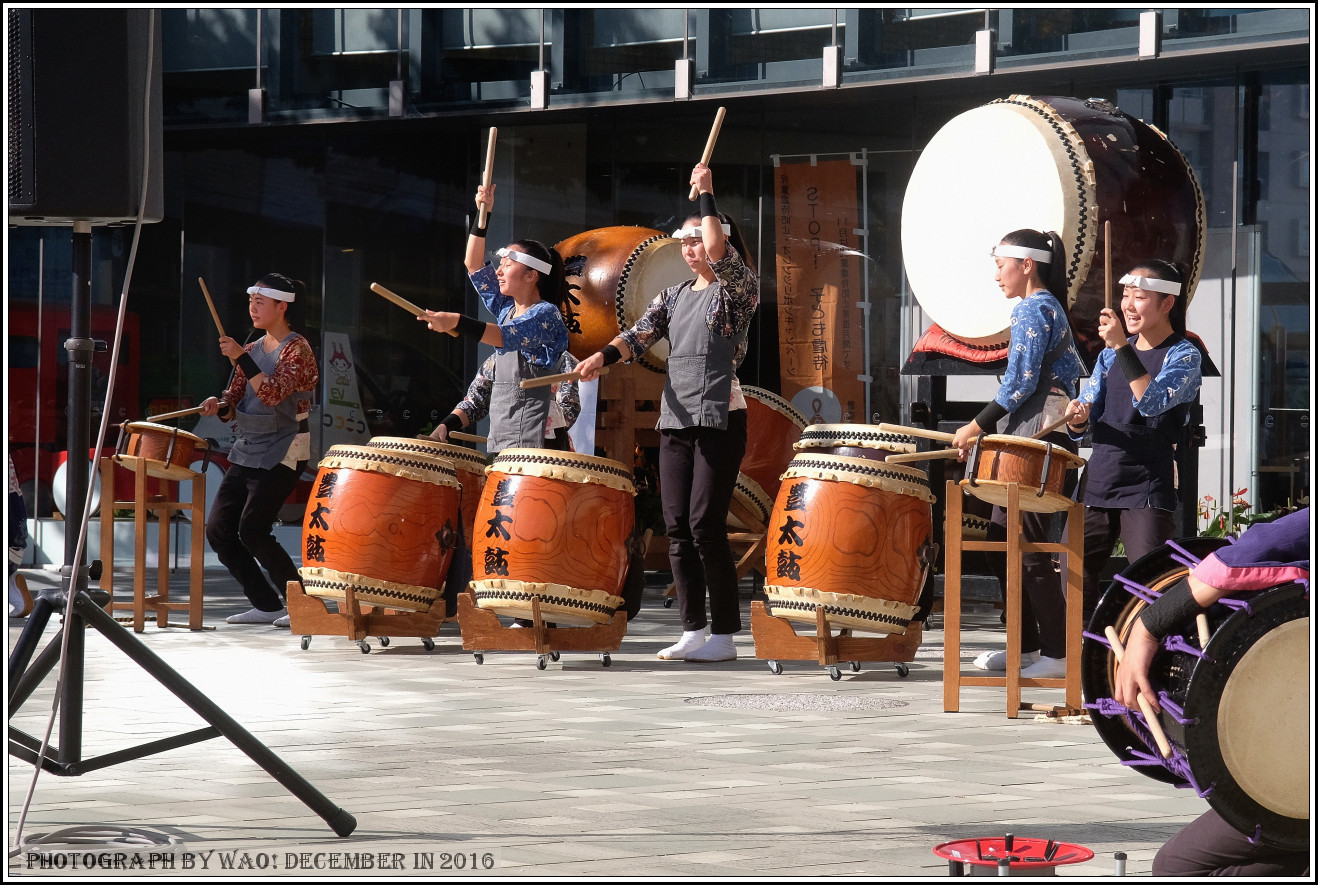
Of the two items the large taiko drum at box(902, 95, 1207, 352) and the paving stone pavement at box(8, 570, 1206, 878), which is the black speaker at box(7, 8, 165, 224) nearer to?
the paving stone pavement at box(8, 570, 1206, 878)

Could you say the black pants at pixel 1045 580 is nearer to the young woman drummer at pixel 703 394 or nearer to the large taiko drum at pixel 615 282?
the young woman drummer at pixel 703 394

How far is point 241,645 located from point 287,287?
1588mm

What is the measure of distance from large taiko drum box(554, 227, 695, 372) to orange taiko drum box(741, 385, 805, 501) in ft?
2.02

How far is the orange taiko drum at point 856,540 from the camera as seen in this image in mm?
5617

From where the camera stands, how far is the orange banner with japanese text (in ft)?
33.9

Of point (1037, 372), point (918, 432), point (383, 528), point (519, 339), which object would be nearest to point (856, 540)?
point (918, 432)

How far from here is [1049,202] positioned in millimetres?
6512

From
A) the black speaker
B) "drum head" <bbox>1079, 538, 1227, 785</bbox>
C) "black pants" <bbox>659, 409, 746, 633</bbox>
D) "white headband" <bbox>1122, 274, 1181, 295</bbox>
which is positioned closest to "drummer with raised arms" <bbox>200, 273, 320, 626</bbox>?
"black pants" <bbox>659, 409, 746, 633</bbox>

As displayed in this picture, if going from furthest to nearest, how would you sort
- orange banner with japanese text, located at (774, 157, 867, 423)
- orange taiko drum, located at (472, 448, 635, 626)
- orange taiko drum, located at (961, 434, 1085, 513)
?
orange banner with japanese text, located at (774, 157, 867, 423) → orange taiko drum, located at (472, 448, 635, 626) → orange taiko drum, located at (961, 434, 1085, 513)

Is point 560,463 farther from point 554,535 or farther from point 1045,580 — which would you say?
point 1045,580

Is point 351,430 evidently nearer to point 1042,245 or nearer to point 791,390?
point 791,390

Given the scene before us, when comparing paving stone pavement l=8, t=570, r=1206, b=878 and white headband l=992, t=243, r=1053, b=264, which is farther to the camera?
white headband l=992, t=243, r=1053, b=264

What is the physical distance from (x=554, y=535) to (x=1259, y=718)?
358 centimetres

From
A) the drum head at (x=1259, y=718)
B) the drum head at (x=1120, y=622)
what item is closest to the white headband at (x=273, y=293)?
the drum head at (x=1120, y=622)
